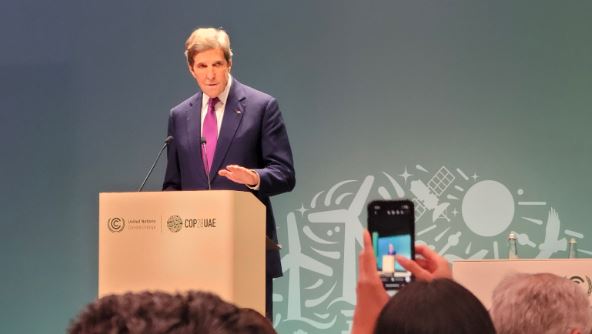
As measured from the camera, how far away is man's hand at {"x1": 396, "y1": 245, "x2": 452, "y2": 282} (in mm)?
1494

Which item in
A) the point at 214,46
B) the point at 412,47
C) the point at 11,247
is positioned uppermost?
the point at 412,47

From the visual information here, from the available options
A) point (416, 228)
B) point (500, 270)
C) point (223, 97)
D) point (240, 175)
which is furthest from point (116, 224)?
point (416, 228)

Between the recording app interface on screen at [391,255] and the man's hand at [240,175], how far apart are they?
3.57 feet

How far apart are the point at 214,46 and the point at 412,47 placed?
6.96 ft

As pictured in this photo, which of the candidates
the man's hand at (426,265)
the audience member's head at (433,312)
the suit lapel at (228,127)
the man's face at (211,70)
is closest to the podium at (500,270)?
the suit lapel at (228,127)

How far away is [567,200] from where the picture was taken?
4953mm

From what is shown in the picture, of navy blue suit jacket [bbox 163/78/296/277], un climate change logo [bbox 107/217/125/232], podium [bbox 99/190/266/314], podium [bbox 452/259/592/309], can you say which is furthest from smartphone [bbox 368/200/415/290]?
podium [bbox 452/259/592/309]

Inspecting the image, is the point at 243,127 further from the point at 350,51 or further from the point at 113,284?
the point at 350,51

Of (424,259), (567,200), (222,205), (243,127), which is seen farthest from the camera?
(567,200)

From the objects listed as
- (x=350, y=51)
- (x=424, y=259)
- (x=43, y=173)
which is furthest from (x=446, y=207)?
(x=424, y=259)

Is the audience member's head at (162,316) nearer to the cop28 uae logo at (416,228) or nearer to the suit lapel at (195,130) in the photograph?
the suit lapel at (195,130)

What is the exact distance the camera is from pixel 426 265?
1604 mm

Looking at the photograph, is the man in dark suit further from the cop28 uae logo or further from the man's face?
the cop28 uae logo

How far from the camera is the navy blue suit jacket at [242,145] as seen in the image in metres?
3.17
